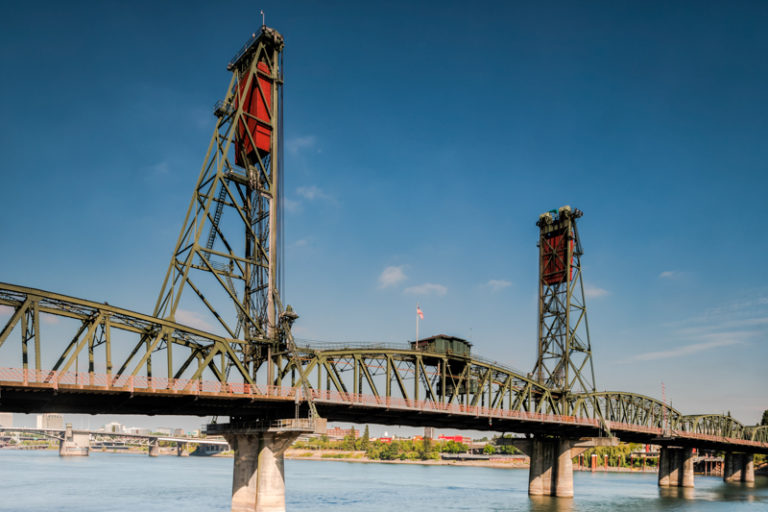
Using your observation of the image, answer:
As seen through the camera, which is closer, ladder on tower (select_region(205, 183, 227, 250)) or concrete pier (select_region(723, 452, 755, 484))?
ladder on tower (select_region(205, 183, 227, 250))

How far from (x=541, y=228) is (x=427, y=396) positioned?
4544cm

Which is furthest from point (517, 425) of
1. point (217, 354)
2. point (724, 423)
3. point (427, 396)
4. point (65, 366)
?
point (724, 423)

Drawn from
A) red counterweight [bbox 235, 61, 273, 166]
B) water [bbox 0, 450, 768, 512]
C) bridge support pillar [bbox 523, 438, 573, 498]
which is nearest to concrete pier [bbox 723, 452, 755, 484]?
water [bbox 0, 450, 768, 512]

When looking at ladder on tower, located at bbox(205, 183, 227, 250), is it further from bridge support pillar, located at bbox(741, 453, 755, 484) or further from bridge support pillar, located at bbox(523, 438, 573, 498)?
bridge support pillar, located at bbox(741, 453, 755, 484)

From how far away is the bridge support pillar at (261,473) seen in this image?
2104 inches

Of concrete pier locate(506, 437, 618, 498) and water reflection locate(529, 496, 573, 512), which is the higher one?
concrete pier locate(506, 437, 618, 498)

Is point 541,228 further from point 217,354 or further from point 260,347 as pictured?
point 217,354

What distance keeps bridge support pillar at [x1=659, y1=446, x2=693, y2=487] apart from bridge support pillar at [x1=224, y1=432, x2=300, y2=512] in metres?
97.0

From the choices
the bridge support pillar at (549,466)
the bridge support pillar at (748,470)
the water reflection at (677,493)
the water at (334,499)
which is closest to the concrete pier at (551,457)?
the bridge support pillar at (549,466)

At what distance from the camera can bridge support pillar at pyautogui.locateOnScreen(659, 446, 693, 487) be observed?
12556 centimetres

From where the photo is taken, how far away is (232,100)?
65625 millimetres

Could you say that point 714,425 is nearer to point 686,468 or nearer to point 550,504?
point 686,468

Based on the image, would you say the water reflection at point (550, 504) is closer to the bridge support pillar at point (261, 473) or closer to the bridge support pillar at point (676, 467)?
the bridge support pillar at point (261, 473)

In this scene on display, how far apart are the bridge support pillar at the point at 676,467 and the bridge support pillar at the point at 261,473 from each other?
318 feet
